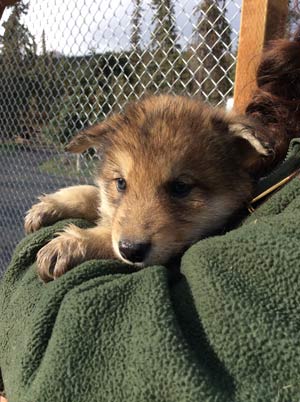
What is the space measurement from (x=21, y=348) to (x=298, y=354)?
2.39ft

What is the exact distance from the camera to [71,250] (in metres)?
1.80

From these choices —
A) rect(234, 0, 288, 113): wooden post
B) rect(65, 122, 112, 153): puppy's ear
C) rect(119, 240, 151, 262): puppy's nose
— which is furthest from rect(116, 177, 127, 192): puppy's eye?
rect(234, 0, 288, 113): wooden post

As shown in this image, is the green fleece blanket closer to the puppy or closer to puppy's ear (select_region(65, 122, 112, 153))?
the puppy

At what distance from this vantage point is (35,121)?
630 centimetres

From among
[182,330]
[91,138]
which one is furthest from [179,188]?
[182,330]

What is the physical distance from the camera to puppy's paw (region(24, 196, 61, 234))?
7.88 ft

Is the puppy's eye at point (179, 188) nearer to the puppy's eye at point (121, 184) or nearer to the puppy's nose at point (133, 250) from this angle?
the puppy's eye at point (121, 184)

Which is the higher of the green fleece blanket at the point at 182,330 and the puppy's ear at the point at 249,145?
the puppy's ear at the point at 249,145

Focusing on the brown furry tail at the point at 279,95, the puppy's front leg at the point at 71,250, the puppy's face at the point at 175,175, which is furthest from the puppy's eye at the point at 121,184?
the brown furry tail at the point at 279,95

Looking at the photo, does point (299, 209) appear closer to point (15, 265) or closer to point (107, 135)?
point (15, 265)

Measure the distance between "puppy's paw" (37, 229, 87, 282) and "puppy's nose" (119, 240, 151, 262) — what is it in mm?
172

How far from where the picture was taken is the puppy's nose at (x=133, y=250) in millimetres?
1694

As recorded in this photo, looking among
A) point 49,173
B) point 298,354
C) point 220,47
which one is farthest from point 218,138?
point 49,173

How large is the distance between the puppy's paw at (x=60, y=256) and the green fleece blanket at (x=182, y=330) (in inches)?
9.1
